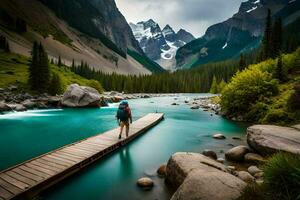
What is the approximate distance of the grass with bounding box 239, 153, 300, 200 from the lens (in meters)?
4.61

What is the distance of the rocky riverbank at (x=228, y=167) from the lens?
651cm

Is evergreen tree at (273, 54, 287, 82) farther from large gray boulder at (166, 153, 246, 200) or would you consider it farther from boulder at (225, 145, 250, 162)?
large gray boulder at (166, 153, 246, 200)

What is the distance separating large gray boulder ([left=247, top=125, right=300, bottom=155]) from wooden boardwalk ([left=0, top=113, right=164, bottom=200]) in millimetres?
9206

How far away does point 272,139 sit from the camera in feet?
42.2

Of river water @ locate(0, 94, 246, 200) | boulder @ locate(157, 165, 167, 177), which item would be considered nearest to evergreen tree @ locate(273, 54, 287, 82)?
river water @ locate(0, 94, 246, 200)

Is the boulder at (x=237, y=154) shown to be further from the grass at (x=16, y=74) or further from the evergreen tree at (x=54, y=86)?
the evergreen tree at (x=54, y=86)

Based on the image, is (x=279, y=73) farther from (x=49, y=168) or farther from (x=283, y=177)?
(x=49, y=168)

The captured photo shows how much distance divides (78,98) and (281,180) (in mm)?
44042

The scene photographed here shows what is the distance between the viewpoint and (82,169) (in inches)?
483

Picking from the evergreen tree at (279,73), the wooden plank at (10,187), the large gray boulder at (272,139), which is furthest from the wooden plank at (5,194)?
the evergreen tree at (279,73)

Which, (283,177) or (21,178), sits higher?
(283,177)

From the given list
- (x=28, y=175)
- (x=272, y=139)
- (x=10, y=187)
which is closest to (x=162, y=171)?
(x=28, y=175)

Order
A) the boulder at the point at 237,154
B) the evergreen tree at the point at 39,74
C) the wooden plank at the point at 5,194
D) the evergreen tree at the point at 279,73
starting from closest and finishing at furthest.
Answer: the wooden plank at the point at 5,194
the boulder at the point at 237,154
the evergreen tree at the point at 279,73
the evergreen tree at the point at 39,74

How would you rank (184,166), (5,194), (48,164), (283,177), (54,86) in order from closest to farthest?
(283,177) < (5,194) < (184,166) < (48,164) < (54,86)
